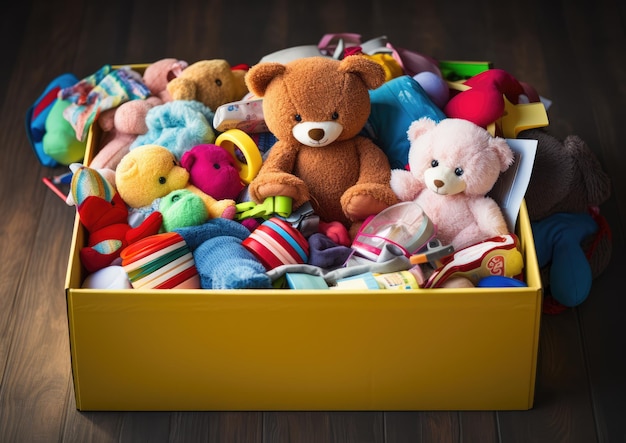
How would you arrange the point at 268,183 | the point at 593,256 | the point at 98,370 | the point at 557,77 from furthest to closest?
1. the point at 557,77
2. the point at 593,256
3. the point at 268,183
4. the point at 98,370

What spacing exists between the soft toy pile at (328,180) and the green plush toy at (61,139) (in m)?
0.07

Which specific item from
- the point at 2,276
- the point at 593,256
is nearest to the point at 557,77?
the point at 593,256

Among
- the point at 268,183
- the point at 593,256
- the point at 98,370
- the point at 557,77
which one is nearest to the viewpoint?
the point at 98,370

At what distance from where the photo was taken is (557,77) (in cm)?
217

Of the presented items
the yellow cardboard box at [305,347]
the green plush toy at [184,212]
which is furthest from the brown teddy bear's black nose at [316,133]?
the yellow cardboard box at [305,347]

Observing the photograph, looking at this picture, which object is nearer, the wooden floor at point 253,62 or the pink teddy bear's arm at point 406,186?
the wooden floor at point 253,62

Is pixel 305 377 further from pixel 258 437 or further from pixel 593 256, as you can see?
pixel 593 256

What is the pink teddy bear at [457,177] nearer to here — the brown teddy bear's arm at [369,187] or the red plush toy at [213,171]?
the brown teddy bear's arm at [369,187]

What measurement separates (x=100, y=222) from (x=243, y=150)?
0.28 metres

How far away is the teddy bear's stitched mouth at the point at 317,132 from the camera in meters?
1.58

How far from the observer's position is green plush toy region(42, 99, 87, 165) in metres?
1.90

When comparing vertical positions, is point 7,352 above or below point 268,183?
below

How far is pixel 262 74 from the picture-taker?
5.26 feet

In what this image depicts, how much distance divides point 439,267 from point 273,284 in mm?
275
